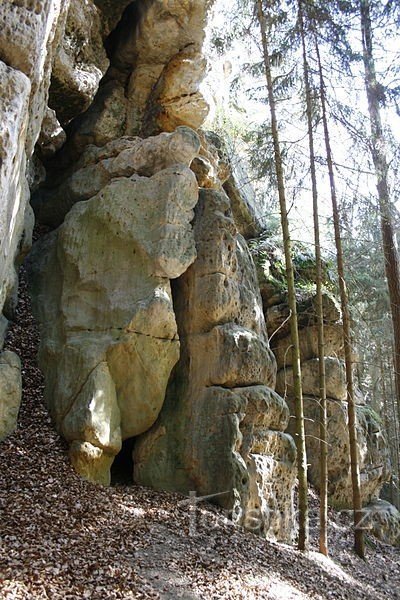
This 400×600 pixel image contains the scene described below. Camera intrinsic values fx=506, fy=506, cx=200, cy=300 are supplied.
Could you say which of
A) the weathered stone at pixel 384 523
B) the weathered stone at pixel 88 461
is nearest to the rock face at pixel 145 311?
the weathered stone at pixel 88 461

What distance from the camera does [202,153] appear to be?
14.2m

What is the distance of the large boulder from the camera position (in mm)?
9805

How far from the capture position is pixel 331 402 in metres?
15.1

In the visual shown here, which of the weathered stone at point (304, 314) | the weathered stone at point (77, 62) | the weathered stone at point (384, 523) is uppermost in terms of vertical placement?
the weathered stone at point (77, 62)

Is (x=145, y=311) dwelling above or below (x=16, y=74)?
below

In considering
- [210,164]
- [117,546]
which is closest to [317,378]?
[210,164]

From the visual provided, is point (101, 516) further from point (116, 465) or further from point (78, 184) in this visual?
point (78, 184)

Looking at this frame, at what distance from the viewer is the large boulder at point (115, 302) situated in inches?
386

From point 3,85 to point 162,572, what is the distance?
265 inches

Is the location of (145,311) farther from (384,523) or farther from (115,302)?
(384,523)

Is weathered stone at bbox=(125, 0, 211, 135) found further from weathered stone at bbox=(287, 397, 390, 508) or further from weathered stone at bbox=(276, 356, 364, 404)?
weathered stone at bbox=(287, 397, 390, 508)

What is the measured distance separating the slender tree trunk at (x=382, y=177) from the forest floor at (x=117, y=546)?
5502 mm

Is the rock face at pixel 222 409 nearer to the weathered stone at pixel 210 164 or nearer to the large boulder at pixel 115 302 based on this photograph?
the large boulder at pixel 115 302

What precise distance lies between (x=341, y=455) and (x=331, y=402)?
5.22 feet
